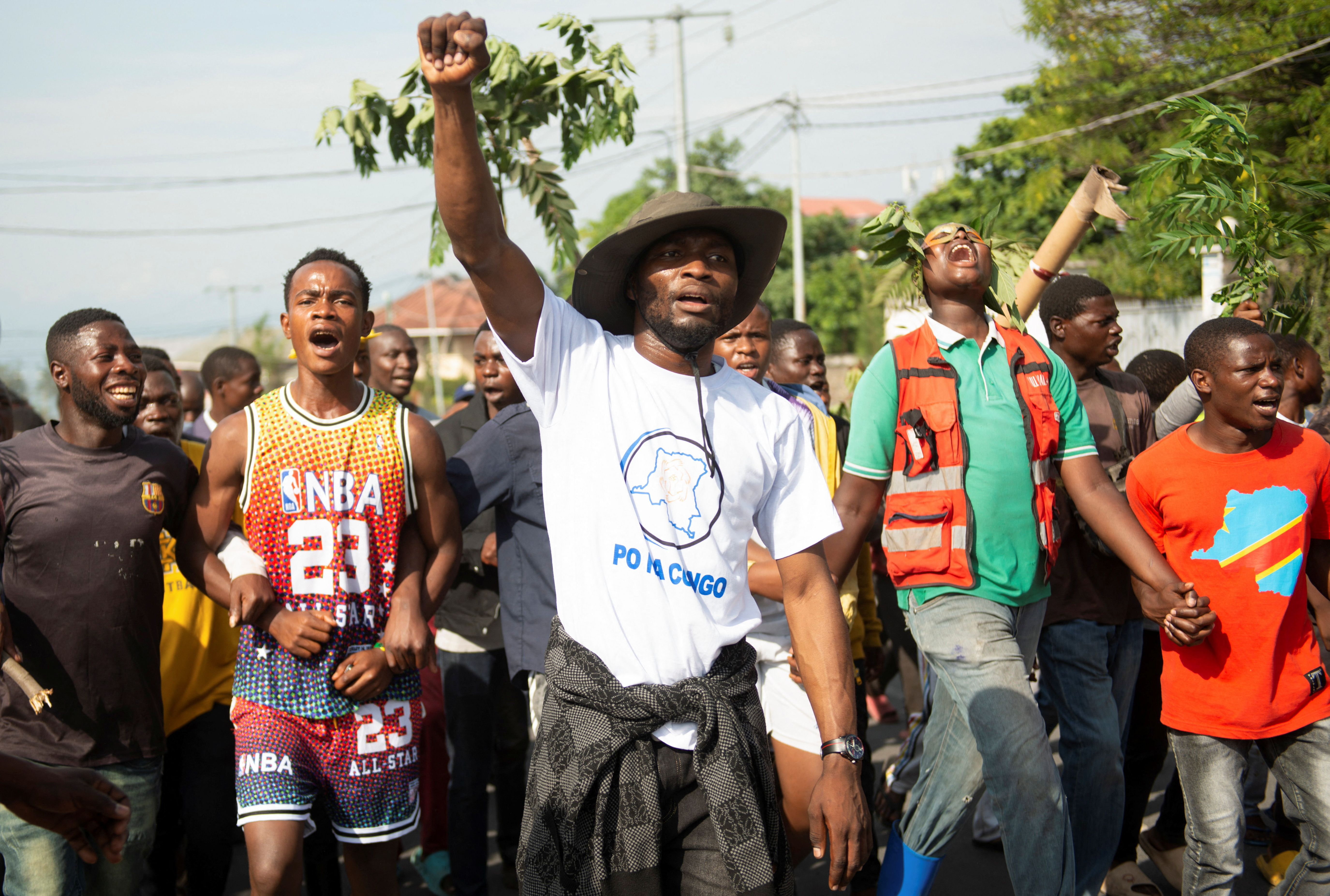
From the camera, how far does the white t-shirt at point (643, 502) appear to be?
8.98ft

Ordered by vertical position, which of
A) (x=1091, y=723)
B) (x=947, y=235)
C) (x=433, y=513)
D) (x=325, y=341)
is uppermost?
(x=947, y=235)

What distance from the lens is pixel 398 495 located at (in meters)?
3.77

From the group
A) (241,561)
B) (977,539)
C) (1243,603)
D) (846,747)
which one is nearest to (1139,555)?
(1243,603)

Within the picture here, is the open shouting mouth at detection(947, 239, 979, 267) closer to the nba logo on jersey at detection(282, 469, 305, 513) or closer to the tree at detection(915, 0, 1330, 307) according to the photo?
the nba logo on jersey at detection(282, 469, 305, 513)

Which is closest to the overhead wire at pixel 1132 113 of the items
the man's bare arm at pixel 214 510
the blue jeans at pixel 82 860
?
the man's bare arm at pixel 214 510

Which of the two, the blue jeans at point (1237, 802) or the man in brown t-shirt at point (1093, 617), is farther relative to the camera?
the man in brown t-shirt at point (1093, 617)

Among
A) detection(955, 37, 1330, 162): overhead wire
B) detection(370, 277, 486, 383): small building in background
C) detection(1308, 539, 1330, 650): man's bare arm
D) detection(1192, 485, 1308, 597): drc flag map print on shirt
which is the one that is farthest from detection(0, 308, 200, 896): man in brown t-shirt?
detection(370, 277, 486, 383): small building in background

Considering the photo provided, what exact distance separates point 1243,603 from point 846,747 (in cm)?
194

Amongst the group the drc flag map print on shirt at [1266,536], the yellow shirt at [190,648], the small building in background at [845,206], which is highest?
the small building in background at [845,206]

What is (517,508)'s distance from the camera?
4.52 m

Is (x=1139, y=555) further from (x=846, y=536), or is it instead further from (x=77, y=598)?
(x=77, y=598)

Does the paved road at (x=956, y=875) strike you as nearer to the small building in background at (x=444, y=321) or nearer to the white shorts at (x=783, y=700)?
the white shorts at (x=783, y=700)

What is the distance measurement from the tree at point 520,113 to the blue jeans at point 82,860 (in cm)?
407

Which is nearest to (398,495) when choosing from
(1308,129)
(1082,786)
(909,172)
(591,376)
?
(591,376)
